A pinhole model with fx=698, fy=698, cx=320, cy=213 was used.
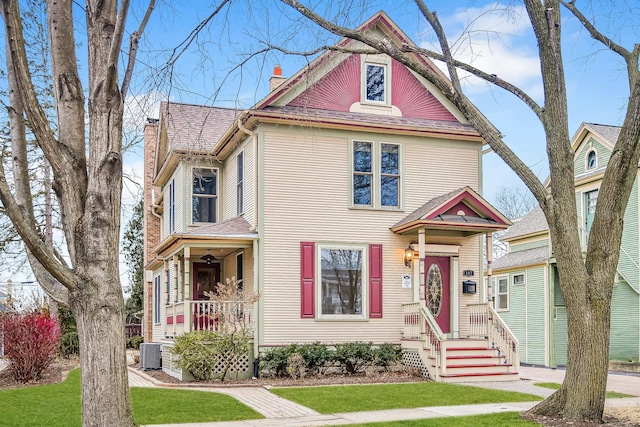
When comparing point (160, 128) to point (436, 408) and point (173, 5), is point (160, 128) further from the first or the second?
point (173, 5)

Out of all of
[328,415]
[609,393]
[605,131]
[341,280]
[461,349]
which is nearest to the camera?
[328,415]

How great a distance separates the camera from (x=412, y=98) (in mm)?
17281

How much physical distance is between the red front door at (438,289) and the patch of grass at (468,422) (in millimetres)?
6872

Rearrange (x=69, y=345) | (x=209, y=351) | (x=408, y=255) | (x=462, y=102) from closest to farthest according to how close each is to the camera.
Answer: (x=462, y=102)
(x=209, y=351)
(x=408, y=255)
(x=69, y=345)

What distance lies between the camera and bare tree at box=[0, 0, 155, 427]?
18.2 feet

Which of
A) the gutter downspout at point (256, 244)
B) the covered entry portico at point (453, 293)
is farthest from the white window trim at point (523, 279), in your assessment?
the gutter downspout at point (256, 244)

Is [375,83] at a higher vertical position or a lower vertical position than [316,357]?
higher

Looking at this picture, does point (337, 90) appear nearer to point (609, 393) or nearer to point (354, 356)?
point (354, 356)

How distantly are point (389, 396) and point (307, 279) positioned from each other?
4.41m

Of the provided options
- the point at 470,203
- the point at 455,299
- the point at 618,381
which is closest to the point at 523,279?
the point at 455,299

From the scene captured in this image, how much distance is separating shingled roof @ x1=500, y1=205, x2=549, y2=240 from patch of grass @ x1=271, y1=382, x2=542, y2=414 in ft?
41.4

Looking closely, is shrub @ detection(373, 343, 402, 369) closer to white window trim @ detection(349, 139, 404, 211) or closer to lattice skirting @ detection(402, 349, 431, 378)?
lattice skirting @ detection(402, 349, 431, 378)

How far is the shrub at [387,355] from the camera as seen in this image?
50.9 ft

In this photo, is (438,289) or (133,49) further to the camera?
(438,289)
